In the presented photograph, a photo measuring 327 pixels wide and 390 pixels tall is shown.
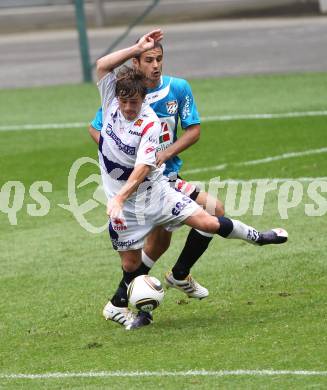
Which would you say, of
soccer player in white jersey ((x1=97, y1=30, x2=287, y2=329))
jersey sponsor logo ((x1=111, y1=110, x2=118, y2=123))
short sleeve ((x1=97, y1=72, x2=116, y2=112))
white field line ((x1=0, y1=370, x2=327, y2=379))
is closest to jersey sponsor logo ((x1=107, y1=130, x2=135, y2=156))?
soccer player in white jersey ((x1=97, y1=30, x2=287, y2=329))

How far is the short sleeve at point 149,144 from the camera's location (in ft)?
29.7

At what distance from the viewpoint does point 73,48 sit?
33438mm

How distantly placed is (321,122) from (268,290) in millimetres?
8745

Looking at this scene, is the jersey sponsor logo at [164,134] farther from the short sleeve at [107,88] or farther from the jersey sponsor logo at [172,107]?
the short sleeve at [107,88]

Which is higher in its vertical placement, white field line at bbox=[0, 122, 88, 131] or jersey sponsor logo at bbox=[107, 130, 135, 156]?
jersey sponsor logo at bbox=[107, 130, 135, 156]

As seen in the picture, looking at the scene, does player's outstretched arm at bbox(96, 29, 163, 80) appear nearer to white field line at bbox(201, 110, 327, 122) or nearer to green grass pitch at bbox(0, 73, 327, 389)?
green grass pitch at bbox(0, 73, 327, 389)

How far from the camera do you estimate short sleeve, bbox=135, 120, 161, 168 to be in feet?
29.7

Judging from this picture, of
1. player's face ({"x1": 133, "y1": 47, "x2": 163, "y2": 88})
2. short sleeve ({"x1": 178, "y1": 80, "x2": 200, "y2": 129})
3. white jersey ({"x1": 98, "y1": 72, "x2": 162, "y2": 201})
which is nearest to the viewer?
white jersey ({"x1": 98, "y1": 72, "x2": 162, "y2": 201})

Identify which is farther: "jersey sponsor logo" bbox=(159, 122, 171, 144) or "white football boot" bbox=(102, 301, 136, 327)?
"jersey sponsor logo" bbox=(159, 122, 171, 144)

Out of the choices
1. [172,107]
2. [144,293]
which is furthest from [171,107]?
[144,293]

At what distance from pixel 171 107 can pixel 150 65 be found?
467 millimetres

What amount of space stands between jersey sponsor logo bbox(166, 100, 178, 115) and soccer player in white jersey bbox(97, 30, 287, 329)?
0.56 metres

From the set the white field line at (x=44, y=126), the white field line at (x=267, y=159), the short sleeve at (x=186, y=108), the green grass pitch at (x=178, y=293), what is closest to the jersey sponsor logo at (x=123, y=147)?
the short sleeve at (x=186, y=108)

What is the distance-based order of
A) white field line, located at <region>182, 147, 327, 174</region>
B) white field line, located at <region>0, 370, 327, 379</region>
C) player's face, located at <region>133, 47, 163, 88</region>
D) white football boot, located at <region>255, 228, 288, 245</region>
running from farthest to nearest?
white field line, located at <region>182, 147, 327, 174</region> < white football boot, located at <region>255, 228, 288, 245</region> < player's face, located at <region>133, 47, 163, 88</region> < white field line, located at <region>0, 370, 327, 379</region>
